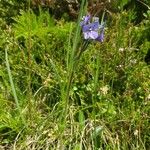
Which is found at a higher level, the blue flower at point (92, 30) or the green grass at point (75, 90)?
the blue flower at point (92, 30)

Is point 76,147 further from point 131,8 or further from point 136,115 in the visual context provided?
point 131,8

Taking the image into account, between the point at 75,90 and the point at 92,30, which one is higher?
the point at 92,30

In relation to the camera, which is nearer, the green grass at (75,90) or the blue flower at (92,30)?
the blue flower at (92,30)

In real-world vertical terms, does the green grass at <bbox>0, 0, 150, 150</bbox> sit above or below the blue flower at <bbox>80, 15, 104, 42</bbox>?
below

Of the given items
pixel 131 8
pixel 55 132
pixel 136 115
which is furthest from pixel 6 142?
pixel 131 8

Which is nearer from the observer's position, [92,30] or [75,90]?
[92,30]
